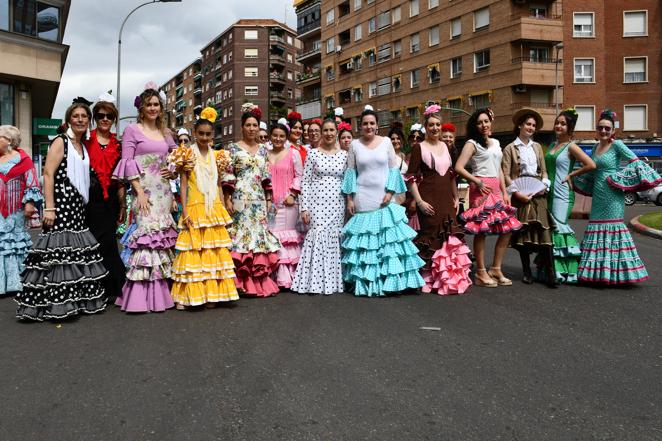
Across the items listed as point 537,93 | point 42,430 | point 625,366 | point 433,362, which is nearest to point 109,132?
point 42,430

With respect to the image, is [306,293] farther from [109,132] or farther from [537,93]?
[537,93]

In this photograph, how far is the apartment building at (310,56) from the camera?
6369 centimetres

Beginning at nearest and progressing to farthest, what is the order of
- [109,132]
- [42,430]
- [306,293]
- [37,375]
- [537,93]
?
[42,430]
[37,375]
[109,132]
[306,293]
[537,93]

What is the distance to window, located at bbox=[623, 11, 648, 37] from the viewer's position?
4253 cm

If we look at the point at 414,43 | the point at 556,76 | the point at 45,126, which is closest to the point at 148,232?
the point at 45,126

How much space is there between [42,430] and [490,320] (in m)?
4.05

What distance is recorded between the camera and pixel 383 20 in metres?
52.1

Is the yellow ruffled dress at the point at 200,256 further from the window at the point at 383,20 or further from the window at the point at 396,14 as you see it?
the window at the point at 383,20

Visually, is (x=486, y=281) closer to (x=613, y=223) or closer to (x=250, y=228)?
(x=613, y=223)

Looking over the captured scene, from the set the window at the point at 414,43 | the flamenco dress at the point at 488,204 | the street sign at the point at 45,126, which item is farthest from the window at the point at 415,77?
the flamenco dress at the point at 488,204

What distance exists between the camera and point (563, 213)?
7609 mm

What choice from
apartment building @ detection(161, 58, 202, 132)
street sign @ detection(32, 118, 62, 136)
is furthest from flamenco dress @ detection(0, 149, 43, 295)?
apartment building @ detection(161, 58, 202, 132)

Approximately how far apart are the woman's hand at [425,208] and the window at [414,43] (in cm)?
4325

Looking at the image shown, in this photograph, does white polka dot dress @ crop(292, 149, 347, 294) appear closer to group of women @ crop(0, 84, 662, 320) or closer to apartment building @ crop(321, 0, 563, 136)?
group of women @ crop(0, 84, 662, 320)
